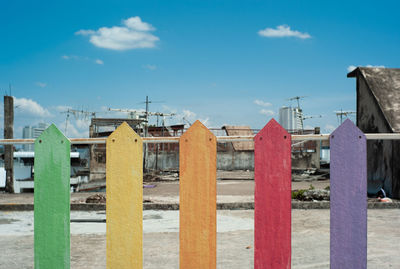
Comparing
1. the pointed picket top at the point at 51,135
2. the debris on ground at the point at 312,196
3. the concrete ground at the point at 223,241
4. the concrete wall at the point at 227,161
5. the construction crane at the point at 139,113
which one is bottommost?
the concrete ground at the point at 223,241

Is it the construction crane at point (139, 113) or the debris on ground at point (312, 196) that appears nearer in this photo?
the debris on ground at point (312, 196)

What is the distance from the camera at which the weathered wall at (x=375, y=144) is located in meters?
11.0

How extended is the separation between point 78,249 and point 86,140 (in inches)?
109

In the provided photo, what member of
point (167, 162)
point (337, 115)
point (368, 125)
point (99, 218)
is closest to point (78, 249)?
point (99, 218)

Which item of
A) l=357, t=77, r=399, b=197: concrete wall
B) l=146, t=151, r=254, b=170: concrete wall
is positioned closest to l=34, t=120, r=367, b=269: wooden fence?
l=357, t=77, r=399, b=197: concrete wall

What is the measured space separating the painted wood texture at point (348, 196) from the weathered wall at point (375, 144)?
900 cm

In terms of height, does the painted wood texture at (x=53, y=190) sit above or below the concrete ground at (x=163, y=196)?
above

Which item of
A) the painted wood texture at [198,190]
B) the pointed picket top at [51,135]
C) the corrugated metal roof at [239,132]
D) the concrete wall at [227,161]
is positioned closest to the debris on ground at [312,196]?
the painted wood texture at [198,190]

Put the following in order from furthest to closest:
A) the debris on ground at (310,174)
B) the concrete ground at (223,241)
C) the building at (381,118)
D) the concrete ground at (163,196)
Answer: the debris on ground at (310,174), the building at (381,118), the concrete ground at (163,196), the concrete ground at (223,241)

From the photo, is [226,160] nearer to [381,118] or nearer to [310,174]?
[310,174]

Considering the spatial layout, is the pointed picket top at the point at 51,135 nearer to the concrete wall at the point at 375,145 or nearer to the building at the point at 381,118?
the building at the point at 381,118

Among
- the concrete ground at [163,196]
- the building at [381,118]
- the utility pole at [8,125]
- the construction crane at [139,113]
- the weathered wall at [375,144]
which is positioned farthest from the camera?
the construction crane at [139,113]

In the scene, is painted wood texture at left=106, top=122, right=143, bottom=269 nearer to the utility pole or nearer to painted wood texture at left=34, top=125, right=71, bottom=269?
painted wood texture at left=34, top=125, right=71, bottom=269

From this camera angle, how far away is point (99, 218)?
24.8 feet
